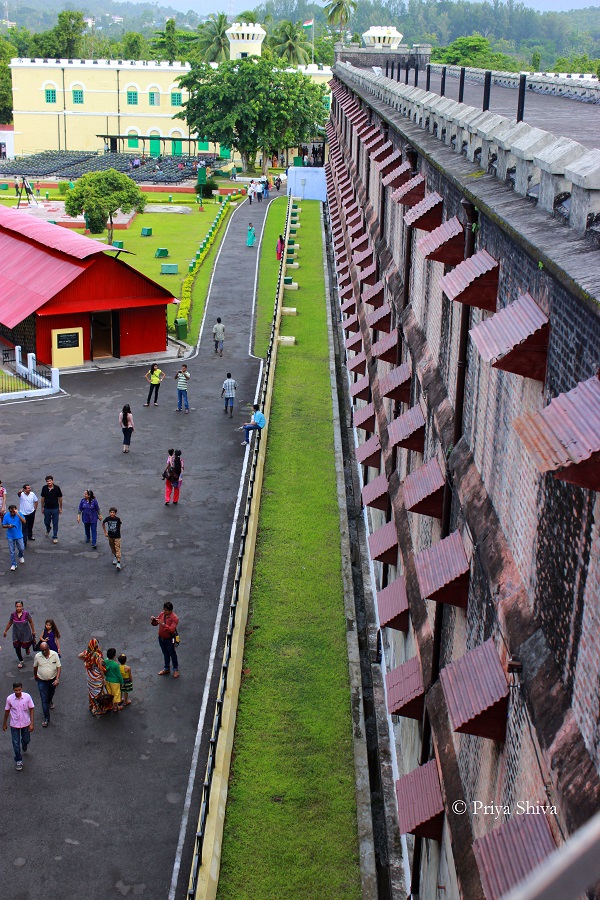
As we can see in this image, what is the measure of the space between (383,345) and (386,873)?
9.21 meters

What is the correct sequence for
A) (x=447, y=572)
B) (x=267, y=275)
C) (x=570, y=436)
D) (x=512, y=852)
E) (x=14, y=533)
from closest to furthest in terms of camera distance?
(x=570, y=436), (x=512, y=852), (x=447, y=572), (x=14, y=533), (x=267, y=275)

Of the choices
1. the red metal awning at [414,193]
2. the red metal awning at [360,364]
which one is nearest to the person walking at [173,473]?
the red metal awning at [360,364]

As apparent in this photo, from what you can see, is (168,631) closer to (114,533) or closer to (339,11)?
(114,533)

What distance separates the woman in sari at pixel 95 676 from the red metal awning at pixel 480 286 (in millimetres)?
8733

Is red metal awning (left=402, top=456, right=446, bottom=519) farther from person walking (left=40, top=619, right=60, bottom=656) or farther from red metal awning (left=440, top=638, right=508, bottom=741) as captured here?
person walking (left=40, top=619, right=60, bottom=656)

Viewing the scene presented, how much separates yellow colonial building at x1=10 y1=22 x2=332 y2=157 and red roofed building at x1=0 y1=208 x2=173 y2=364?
78459mm

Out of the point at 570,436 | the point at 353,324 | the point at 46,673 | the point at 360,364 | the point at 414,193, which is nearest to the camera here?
the point at 570,436

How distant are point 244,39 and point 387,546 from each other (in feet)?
341

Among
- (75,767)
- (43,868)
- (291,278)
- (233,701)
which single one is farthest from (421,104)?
(291,278)

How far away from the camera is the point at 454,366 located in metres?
11.8

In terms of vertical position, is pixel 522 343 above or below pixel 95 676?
above

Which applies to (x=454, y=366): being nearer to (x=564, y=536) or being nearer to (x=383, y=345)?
(x=564, y=536)

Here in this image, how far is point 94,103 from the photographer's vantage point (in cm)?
11494

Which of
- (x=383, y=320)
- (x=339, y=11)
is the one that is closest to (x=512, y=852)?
(x=383, y=320)
